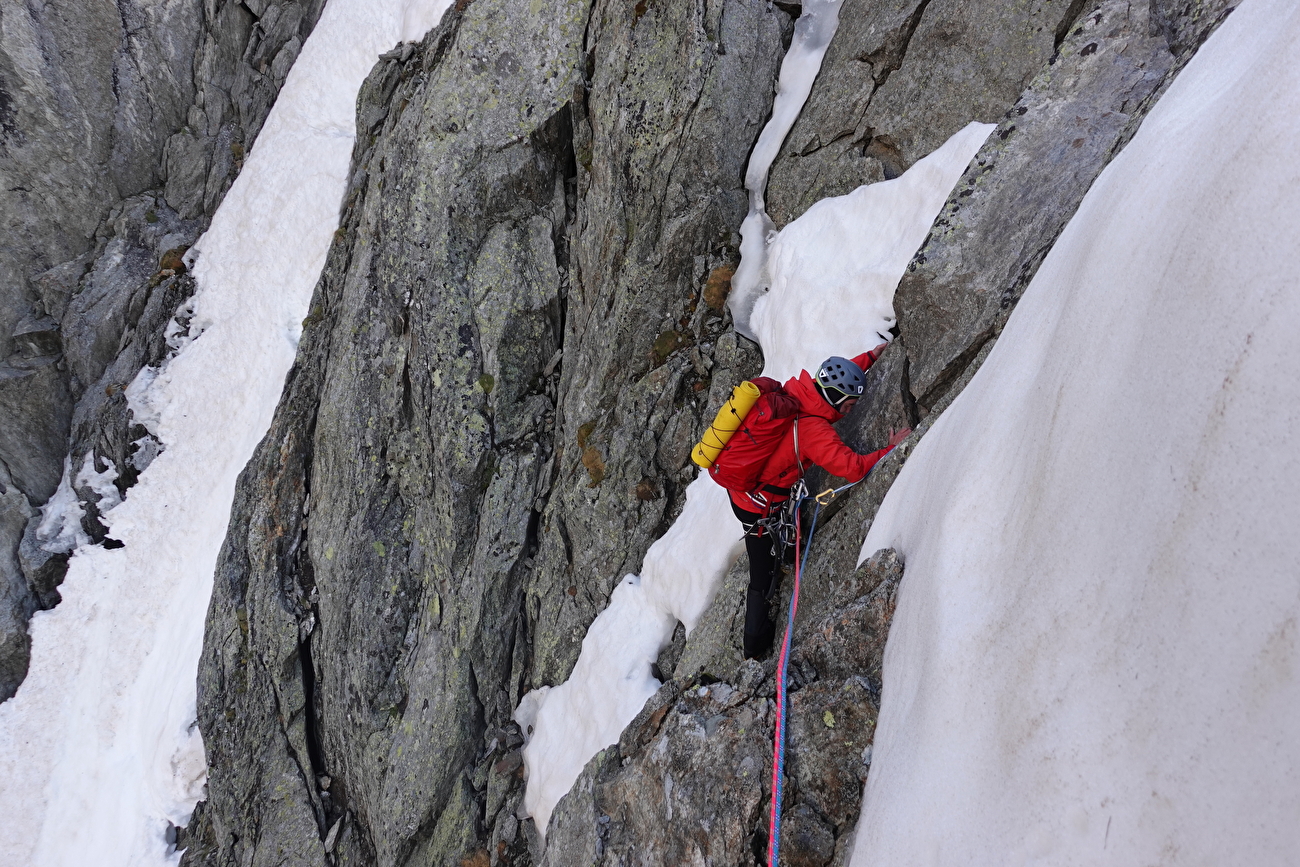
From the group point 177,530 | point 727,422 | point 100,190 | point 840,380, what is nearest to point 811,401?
point 840,380

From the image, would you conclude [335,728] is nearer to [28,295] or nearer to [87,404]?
[87,404]

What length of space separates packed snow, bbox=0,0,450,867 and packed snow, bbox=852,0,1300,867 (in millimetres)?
15223

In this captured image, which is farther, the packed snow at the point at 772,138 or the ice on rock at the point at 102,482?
the ice on rock at the point at 102,482

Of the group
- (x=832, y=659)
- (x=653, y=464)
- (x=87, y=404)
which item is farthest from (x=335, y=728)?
(x=87, y=404)

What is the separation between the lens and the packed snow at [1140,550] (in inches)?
103

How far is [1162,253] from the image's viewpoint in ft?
11.5

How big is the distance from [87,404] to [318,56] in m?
11.3

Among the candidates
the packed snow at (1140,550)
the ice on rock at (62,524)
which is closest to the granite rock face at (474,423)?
the packed snow at (1140,550)

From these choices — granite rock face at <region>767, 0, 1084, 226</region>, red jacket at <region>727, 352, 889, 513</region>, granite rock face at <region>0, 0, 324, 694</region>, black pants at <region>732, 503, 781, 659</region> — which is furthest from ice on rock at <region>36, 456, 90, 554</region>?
granite rock face at <region>767, 0, 1084, 226</region>

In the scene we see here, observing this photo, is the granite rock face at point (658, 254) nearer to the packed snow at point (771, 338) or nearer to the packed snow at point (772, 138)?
the packed snow at point (772, 138)

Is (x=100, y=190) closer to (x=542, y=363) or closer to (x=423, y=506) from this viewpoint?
(x=423, y=506)

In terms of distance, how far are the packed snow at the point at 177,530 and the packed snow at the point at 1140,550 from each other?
15.2 meters

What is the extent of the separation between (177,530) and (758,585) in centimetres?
1578

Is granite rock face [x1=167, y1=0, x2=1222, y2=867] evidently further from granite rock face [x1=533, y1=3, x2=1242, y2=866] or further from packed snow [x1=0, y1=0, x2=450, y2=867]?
packed snow [x1=0, y1=0, x2=450, y2=867]
